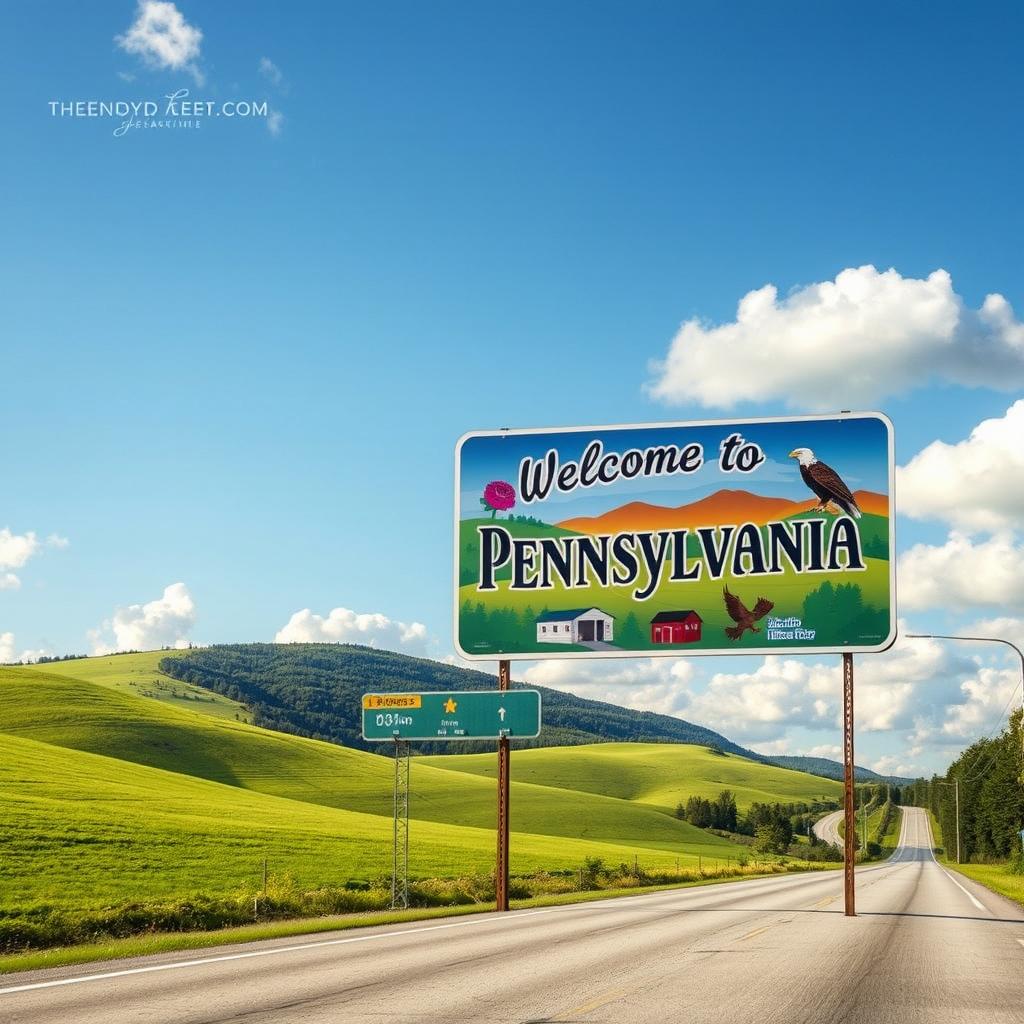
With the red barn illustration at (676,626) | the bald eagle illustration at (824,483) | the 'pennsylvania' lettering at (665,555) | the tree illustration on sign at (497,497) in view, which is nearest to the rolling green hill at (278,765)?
the tree illustration on sign at (497,497)

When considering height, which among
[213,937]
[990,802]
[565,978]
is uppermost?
[565,978]

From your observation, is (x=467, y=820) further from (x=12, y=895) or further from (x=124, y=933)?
(x=124, y=933)

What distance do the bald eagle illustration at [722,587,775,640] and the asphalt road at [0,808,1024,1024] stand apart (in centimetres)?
825

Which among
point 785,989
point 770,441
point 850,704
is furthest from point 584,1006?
point 770,441

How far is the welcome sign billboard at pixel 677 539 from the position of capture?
31.1 metres

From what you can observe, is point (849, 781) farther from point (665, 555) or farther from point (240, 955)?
point (240, 955)

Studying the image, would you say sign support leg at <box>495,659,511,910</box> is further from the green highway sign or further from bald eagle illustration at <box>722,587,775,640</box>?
bald eagle illustration at <box>722,587,775,640</box>

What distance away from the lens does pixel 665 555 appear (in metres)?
32.7

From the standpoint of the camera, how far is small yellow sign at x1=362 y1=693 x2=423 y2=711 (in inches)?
1261

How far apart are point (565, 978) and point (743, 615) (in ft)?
57.7

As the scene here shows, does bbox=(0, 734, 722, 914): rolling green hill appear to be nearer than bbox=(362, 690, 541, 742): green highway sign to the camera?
No

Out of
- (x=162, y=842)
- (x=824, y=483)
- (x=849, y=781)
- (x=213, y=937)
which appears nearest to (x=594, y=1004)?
(x=213, y=937)

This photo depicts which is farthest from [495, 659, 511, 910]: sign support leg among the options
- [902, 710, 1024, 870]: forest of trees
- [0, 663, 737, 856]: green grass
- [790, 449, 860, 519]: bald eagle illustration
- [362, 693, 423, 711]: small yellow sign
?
[0, 663, 737, 856]: green grass

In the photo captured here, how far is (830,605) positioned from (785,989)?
58.4ft
